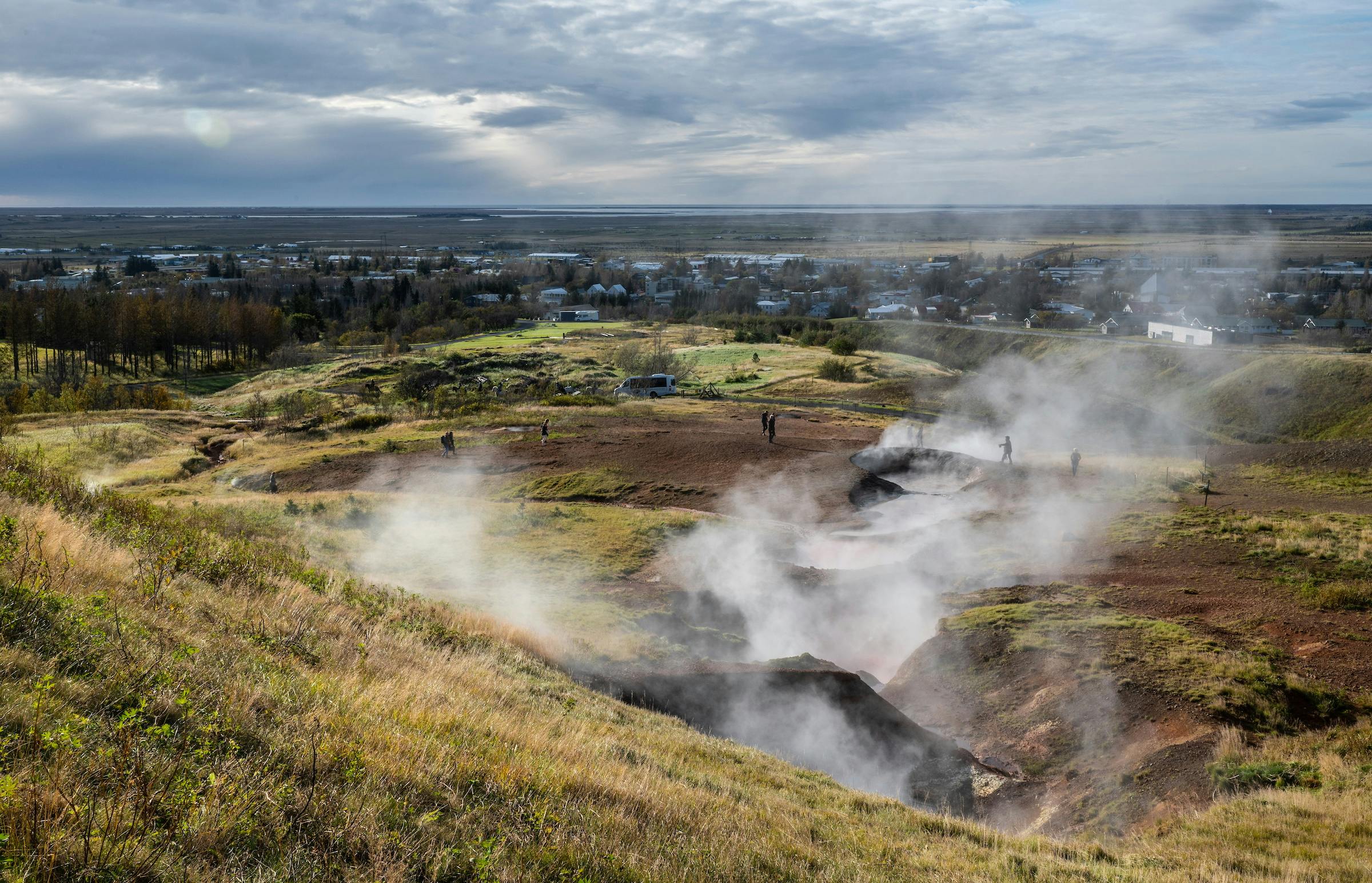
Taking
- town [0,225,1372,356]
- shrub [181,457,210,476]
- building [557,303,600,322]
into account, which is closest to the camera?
shrub [181,457,210,476]

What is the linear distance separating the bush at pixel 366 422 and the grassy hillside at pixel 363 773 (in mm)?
39451

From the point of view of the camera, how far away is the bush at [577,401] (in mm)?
55844

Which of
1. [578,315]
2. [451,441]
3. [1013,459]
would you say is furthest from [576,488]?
[578,315]

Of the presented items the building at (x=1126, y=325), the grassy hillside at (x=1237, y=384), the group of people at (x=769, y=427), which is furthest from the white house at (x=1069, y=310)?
the group of people at (x=769, y=427)

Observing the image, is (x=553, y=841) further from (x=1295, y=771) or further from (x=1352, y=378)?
(x=1352, y=378)

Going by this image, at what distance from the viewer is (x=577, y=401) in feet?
189

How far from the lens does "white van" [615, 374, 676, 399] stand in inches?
2495

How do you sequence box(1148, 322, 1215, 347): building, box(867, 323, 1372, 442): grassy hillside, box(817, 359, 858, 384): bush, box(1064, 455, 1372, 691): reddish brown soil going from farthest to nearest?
1. box(1148, 322, 1215, 347): building
2. box(817, 359, 858, 384): bush
3. box(867, 323, 1372, 442): grassy hillside
4. box(1064, 455, 1372, 691): reddish brown soil

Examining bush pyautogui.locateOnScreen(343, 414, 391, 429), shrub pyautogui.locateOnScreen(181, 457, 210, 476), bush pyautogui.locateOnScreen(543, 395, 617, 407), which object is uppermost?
bush pyautogui.locateOnScreen(543, 395, 617, 407)

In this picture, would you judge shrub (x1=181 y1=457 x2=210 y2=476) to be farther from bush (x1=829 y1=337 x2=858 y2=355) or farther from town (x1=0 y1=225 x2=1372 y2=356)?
bush (x1=829 y1=337 x2=858 y2=355)

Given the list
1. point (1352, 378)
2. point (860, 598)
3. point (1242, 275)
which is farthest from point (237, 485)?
point (1242, 275)

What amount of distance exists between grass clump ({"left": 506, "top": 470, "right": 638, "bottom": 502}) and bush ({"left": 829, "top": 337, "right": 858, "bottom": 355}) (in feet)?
180

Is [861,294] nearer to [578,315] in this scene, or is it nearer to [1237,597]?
[578,315]

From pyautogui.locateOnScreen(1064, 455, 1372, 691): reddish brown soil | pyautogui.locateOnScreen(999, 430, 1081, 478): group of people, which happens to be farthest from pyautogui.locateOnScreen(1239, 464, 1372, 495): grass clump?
pyautogui.locateOnScreen(999, 430, 1081, 478): group of people
